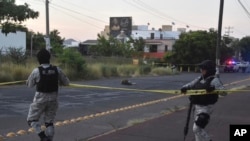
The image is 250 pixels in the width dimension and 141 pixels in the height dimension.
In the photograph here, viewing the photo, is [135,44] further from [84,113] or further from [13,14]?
[84,113]

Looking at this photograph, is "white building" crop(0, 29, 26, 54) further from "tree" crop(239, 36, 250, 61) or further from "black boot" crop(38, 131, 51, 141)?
"tree" crop(239, 36, 250, 61)

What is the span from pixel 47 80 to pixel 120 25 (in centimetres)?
10895

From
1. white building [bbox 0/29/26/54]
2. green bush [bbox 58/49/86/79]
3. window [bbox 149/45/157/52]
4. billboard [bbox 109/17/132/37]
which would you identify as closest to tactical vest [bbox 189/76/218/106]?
green bush [bbox 58/49/86/79]

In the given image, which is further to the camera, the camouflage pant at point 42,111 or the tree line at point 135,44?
the tree line at point 135,44

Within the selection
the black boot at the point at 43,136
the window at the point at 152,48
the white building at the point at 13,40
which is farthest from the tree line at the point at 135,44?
the black boot at the point at 43,136

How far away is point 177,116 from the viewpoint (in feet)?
42.9

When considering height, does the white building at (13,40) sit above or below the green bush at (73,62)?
above

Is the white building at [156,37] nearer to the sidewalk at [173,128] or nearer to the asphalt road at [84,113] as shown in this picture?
the asphalt road at [84,113]

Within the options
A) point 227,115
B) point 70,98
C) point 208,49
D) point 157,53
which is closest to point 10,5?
point 70,98

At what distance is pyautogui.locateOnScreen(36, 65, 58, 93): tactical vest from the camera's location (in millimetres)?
7750

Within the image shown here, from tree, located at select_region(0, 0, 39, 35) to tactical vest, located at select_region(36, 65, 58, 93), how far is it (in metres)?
17.4

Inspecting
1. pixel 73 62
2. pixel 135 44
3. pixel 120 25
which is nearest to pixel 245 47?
pixel 120 25

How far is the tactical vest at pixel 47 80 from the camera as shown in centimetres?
775

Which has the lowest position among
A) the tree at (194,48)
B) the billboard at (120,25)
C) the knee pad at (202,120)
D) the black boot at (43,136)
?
the black boot at (43,136)
